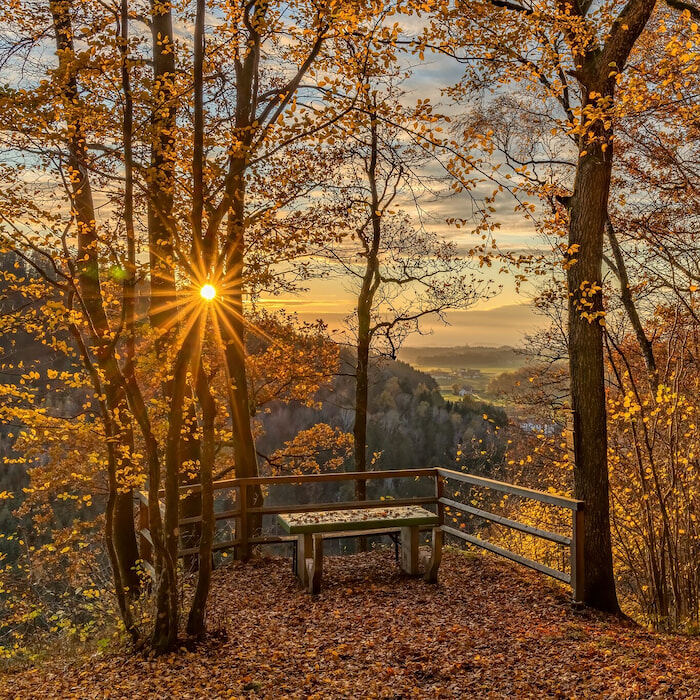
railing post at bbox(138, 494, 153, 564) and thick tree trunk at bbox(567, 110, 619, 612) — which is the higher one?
thick tree trunk at bbox(567, 110, 619, 612)

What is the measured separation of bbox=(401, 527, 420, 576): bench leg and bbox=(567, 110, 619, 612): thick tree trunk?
1.86 m

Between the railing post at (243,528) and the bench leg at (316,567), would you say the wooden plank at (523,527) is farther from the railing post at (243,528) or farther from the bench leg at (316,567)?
the railing post at (243,528)

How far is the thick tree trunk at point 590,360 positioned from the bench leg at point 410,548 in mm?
1860

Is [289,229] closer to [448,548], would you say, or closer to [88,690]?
[448,548]

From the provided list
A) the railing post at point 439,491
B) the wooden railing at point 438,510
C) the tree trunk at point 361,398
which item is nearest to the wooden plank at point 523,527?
the wooden railing at point 438,510

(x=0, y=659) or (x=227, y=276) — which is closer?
(x=0, y=659)

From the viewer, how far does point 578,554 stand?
19.3 feet

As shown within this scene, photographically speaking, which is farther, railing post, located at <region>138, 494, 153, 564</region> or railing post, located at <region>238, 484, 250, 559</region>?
railing post, located at <region>138, 494, 153, 564</region>

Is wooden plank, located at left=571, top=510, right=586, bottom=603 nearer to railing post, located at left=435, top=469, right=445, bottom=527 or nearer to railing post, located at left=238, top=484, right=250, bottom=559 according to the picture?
railing post, located at left=435, top=469, right=445, bottom=527

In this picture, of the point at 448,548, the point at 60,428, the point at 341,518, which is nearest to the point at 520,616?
the point at 341,518

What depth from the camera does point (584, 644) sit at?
16.4ft

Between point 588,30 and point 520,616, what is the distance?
5.92 metres

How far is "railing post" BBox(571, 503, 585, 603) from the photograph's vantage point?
5.89 meters

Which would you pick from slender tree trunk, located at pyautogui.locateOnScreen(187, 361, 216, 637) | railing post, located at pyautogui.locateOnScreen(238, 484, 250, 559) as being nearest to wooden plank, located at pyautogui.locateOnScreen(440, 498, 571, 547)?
railing post, located at pyautogui.locateOnScreen(238, 484, 250, 559)
